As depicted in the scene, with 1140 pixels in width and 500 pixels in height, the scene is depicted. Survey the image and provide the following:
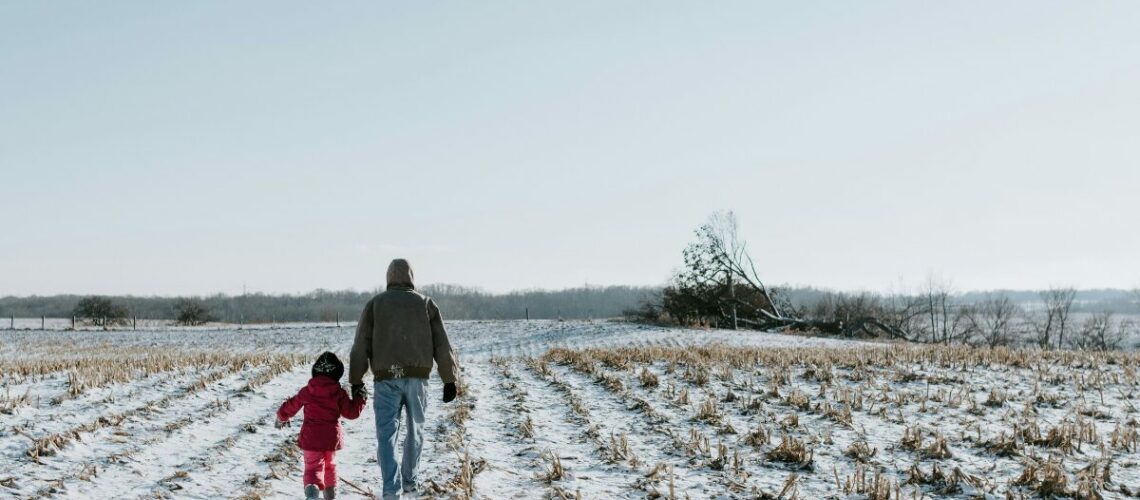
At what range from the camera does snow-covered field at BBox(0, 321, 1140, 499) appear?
22.2 feet

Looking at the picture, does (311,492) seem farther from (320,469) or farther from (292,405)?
(292,405)

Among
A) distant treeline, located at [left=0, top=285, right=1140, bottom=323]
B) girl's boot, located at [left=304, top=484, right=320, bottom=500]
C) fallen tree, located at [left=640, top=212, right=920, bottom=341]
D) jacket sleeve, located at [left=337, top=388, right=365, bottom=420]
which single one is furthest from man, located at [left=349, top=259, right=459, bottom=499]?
distant treeline, located at [left=0, top=285, right=1140, bottom=323]

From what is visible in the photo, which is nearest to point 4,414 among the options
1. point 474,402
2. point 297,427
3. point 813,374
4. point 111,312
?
point 297,427

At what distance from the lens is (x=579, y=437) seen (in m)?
9.09

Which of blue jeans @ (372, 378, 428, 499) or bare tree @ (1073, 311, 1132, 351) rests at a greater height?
blue jeans @ (372, 378, 428, 499)

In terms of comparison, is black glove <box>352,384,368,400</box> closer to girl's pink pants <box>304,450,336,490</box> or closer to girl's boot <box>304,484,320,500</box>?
girl's pink pants <box>304,450,336,490</box>

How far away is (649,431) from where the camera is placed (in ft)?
31.0

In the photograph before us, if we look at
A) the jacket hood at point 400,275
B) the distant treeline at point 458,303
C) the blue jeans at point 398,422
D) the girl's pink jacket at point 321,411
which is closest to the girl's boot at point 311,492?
the girl's pink jacket at point 321,411

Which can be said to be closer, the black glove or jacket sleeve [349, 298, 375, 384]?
the black glove

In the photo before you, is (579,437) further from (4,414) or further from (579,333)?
(579,333)

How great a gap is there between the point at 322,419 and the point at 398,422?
66 cm

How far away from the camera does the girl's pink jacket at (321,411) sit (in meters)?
6.25

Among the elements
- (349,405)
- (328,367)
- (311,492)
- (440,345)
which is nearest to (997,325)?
(440,345)

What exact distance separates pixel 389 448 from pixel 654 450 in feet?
11.2
